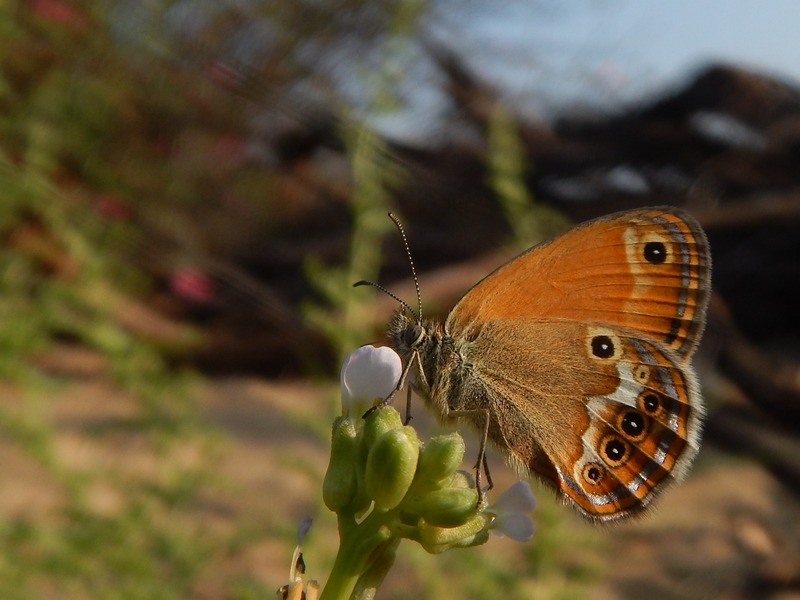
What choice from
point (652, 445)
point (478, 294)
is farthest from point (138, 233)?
point (652, 445)

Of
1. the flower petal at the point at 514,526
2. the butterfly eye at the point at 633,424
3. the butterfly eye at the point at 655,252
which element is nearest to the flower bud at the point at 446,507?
the flower petal at the point at 514,526

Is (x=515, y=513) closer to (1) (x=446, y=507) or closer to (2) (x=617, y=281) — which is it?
(1) (x=446, y=507)

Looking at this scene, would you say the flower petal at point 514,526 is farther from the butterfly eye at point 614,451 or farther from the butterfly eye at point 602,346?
the butterfly eye at point 602,346

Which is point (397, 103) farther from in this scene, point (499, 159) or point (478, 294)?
point (478, 294)

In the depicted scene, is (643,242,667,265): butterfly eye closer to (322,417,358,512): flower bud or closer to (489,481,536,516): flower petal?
(489,481,536,516): flower petal

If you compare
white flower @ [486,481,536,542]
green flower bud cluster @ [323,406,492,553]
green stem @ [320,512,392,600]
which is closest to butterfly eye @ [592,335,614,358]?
white flower @ [486,481,536,542]
